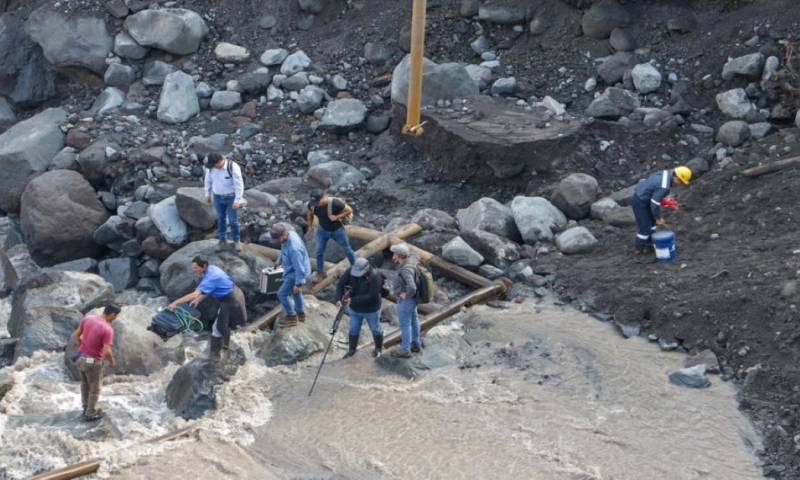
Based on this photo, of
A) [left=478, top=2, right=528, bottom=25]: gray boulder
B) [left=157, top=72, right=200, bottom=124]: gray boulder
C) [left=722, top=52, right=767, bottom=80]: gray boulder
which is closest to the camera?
[left=722, top=52, right=767, bottom=80]: gray boulder

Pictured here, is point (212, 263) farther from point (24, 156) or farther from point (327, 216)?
point (24, 156)

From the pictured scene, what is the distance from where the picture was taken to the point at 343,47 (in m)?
21.3

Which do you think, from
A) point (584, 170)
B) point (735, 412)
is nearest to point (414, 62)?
point (584, 170)

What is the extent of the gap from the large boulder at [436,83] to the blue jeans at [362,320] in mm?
6676

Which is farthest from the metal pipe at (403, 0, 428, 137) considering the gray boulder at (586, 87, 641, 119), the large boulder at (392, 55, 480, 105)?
the gray boulder at (586, 87, 641, 119)

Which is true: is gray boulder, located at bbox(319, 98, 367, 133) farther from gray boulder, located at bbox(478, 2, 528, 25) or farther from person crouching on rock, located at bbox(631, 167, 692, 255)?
person crouching on rock, located at bbox(631, 167, 692, 255)

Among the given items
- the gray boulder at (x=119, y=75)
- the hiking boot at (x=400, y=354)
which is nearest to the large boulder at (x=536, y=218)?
the hiking boot at (x=400, y=354)

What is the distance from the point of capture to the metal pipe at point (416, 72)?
16.9 metres

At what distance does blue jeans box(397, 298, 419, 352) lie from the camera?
12648mm

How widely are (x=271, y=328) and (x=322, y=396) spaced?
2.28 meters

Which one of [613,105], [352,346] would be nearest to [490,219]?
[613,105]

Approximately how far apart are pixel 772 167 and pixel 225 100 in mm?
9833

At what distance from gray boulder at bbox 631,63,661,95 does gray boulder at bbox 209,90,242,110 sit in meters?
7.18

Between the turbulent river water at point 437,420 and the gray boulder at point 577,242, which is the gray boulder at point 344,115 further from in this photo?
the turbulent river water at point 437,420
